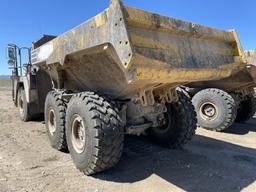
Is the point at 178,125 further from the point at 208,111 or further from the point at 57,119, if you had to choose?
the point at 208,111

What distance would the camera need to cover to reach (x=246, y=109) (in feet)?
31.2

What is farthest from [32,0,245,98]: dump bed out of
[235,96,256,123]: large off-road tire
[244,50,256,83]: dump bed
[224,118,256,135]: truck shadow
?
[235,96,256,123]: large off-road tire

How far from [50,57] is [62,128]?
4.09ft

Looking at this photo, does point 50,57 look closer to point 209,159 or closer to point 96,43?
point 96,43

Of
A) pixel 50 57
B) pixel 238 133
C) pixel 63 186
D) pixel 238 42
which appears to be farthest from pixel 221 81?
pixel 63 186

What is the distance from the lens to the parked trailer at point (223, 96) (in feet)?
25.6

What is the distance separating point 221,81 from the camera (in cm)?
846

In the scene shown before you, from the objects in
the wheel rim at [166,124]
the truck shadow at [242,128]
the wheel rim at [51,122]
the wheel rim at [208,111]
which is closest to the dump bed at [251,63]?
the wheel rim at [208,111]

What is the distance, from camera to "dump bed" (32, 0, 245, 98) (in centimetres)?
358

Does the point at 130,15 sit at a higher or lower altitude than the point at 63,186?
higher

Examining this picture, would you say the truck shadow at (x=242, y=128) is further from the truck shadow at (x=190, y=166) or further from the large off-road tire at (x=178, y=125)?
the large off-road tire at (x=178, y=125)

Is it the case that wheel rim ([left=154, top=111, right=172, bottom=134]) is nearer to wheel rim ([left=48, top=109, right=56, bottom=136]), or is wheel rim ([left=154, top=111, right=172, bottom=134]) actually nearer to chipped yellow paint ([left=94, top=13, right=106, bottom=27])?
wheel rim ([left=48, top=109, right=56, bottom=136])

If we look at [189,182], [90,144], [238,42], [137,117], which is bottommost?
[189,182]

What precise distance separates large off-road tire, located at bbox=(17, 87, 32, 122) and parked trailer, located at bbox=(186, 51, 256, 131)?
449 centimetres
